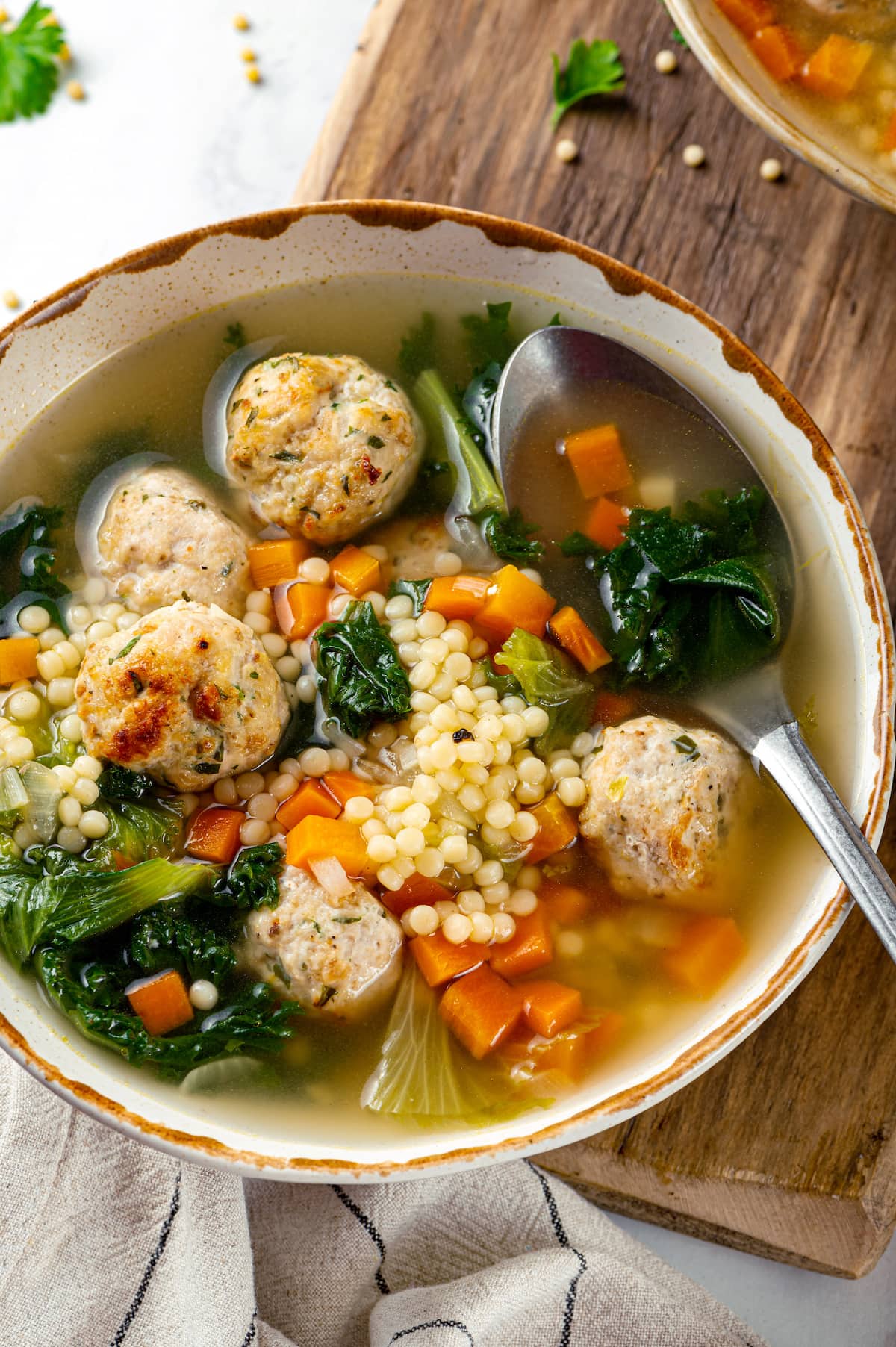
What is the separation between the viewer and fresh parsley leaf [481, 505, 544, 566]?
9.90 feet

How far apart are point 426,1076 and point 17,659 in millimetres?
1357

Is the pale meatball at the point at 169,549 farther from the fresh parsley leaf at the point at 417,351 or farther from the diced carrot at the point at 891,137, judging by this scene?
the diced carrot at the point at 891,137

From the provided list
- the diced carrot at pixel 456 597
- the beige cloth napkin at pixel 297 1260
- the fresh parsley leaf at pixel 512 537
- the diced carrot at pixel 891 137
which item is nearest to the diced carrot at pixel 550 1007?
the beige cloth napkin at pixel 297 1260

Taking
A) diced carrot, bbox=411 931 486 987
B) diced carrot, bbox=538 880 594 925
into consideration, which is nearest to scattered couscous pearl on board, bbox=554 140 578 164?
diced carrot, bbox=538 880 594 925

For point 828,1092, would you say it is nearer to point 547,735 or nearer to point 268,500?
point 547,735

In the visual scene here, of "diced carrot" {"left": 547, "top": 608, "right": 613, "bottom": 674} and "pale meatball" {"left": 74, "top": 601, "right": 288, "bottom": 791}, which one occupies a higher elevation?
"pale meatball" {"left": 74, "top": 601, "right": 288, "bottom": 791}

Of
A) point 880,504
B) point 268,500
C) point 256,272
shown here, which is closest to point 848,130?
point 880,504

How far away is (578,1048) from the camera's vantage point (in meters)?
2.77

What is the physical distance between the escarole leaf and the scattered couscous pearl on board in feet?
7.31

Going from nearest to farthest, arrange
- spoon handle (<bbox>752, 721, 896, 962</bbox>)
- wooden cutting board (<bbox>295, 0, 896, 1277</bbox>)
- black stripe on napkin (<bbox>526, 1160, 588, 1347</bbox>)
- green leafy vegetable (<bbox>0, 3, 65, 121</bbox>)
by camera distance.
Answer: spoon handle (<bbox>752, 721, 896, 962</bbox>) → black stripe on napkin (<bbox>526, 1160, 588, 1347</bbox>) → wooden cutting board (<bbox>295, 0, 896, 1277</bbox>) → green leafy vegetable (<bbox>0, 3, 65, 121</bbox>)

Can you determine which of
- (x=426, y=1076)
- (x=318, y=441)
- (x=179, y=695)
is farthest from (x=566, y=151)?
(x=426, y=1076)

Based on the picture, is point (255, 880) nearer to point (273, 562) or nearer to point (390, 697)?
point (390, 697)

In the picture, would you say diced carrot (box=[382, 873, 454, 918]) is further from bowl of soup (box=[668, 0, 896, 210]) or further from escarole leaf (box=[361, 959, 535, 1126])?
bowl of soup (box=[668, 0, 896, 210])

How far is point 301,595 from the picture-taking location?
2.96m
